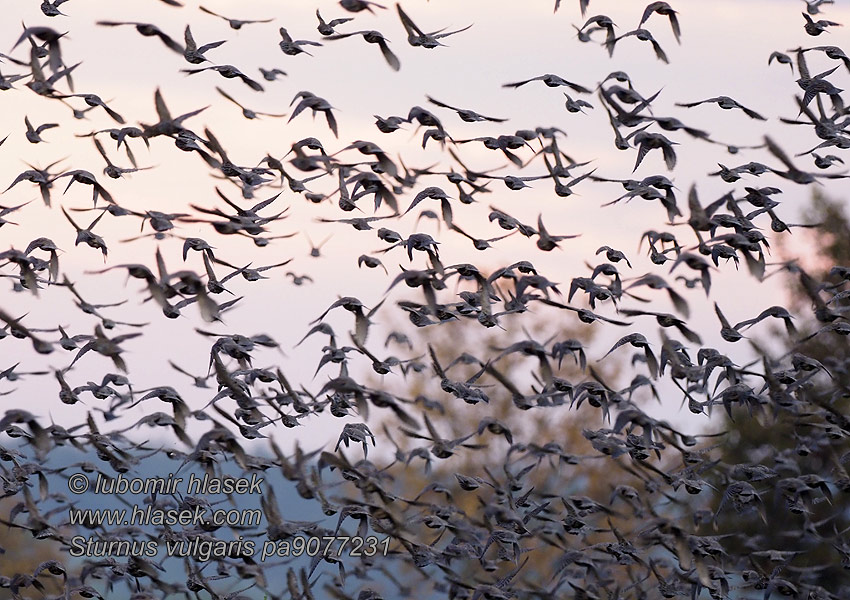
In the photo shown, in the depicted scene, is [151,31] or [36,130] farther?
[36,130]

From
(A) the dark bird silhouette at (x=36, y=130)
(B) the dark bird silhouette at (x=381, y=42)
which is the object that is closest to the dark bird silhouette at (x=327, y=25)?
(B) the dark bird silhouette at (x=381, y=42)

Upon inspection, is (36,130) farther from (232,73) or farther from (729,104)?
(729,104)

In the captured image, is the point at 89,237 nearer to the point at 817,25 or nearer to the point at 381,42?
the point at 381,42

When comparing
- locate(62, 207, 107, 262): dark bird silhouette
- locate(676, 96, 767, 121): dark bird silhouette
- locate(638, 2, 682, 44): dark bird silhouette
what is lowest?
locate(62, 207, 107, 262): dark bird silhouette

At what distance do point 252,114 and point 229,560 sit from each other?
276 inches

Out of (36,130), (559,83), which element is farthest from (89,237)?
(559,83)

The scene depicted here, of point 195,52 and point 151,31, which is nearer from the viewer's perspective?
point 151,31

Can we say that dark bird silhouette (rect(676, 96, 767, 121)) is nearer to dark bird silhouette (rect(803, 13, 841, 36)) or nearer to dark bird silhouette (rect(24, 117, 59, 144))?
dark bird silhouette (rect(803, 13, 841, 36))

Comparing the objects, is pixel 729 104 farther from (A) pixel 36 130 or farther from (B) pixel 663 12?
(A) pixel 36 130

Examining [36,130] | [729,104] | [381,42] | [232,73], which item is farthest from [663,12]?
[36,130]

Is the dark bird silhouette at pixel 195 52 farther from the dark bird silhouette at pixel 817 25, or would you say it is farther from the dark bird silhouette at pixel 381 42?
the dark bird silhouette at pixel 817 25

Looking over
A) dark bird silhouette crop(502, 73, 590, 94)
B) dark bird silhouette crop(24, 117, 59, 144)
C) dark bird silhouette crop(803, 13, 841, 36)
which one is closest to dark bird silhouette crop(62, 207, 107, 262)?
dark bird silhouette crop(24, 117, 59, 144)

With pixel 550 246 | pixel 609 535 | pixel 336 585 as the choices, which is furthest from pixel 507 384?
pixel 609 535

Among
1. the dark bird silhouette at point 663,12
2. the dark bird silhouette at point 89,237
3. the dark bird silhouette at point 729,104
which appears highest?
the dark bird silhouette at point 663,12
